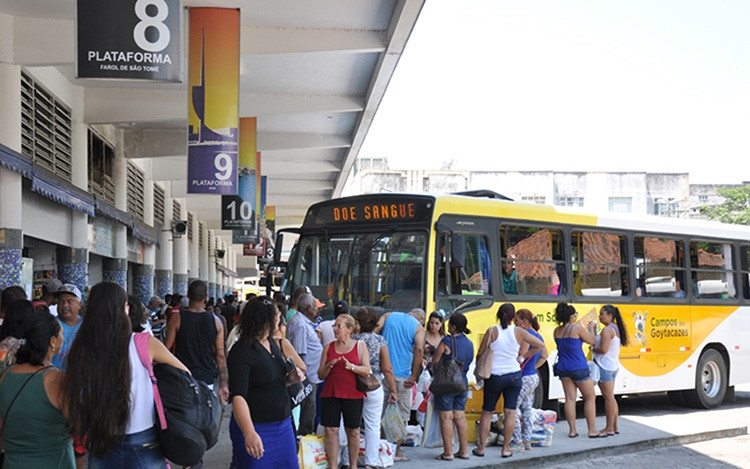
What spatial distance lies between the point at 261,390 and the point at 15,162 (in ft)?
32.4

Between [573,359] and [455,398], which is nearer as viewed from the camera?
[455,398]

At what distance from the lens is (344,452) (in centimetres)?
962

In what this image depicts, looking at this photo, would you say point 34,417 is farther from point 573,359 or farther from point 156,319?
point 156,319

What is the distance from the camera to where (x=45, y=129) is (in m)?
17.8

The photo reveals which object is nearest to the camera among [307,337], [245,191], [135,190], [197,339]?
[197,339]

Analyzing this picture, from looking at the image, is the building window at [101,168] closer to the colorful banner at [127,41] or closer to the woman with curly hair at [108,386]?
the colorful banner at [127,41]

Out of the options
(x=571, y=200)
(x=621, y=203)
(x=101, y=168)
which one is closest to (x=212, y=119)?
(x=101, y=168)

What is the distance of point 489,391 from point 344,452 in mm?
1958

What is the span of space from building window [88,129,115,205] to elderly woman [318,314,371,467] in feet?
44.2

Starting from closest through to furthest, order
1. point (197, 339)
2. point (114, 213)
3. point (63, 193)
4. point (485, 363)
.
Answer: point (197, 339) → point (485, 363) → point (63, 193) → point (114, 213)

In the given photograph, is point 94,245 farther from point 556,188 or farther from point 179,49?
point 556,188

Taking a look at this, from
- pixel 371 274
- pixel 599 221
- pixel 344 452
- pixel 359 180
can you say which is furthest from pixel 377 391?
pixel 359 180

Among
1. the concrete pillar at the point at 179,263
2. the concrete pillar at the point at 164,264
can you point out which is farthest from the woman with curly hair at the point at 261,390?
the concrete pillar at the point at 179,263

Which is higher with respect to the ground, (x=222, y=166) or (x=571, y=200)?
Result: (x=571, y=200)
